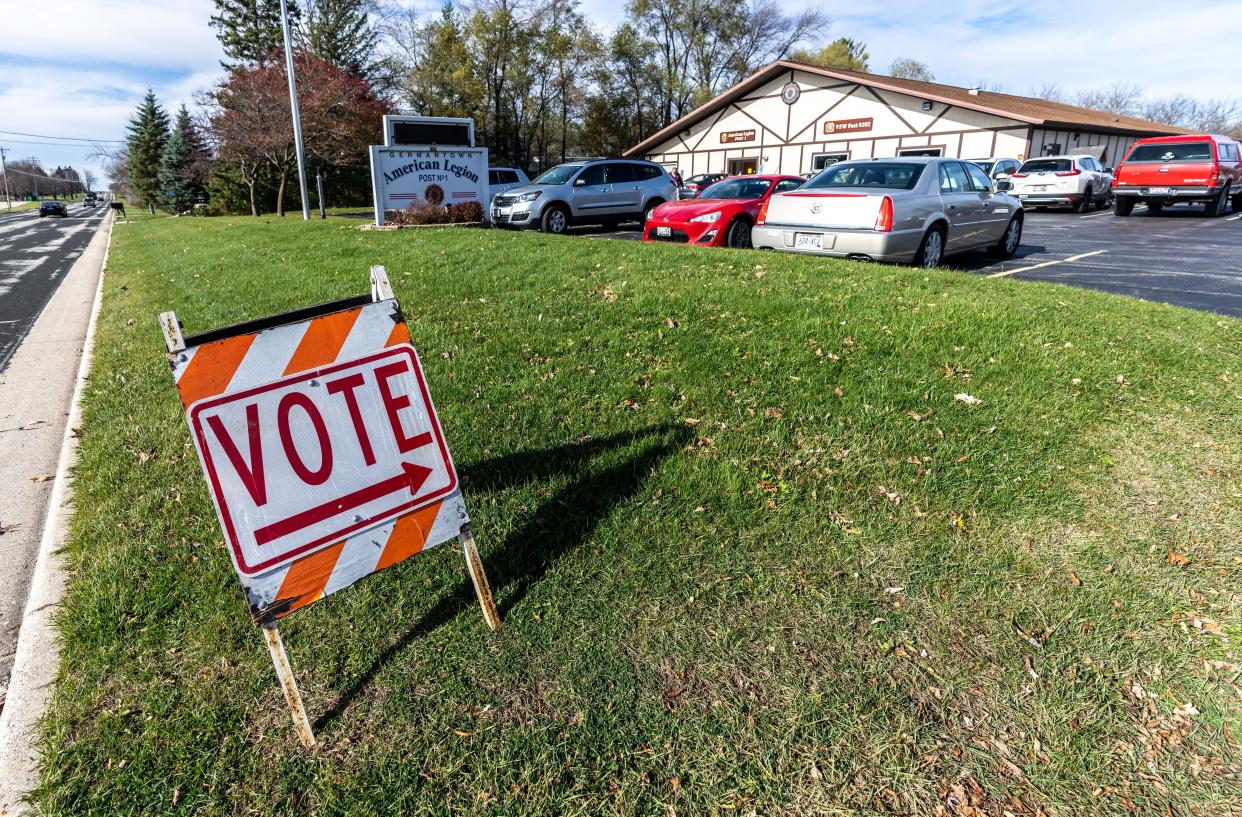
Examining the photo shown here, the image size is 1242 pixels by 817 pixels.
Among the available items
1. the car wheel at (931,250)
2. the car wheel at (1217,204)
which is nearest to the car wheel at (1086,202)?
the car wheel at (1217,204)

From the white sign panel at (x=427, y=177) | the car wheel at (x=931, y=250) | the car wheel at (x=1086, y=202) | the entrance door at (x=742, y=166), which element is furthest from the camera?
the entrance door at (x=742, y=166)

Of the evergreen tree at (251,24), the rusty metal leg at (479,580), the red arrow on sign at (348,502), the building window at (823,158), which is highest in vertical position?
the evergreen tree at (251,24)

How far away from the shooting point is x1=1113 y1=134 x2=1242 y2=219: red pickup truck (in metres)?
19.9

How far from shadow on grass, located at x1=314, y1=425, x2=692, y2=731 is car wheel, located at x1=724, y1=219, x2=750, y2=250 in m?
7.84

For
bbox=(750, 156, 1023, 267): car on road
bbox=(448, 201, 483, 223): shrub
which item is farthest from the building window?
bbox=(750, 156, 1023, 267): car on road

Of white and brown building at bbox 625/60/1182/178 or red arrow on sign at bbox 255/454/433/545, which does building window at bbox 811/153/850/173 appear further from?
red arrow on sign at bbox 255/454/433/545

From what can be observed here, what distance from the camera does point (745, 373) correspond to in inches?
191

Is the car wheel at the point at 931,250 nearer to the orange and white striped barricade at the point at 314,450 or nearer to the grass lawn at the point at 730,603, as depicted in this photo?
the grass lawn at the point at 730,603

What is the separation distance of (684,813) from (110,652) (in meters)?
2.21

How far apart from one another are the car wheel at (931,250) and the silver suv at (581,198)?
8097mm

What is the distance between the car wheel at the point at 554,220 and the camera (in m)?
15.6

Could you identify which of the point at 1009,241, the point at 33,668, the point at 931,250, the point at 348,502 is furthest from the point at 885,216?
the point at 33,668

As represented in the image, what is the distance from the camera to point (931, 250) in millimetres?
9141

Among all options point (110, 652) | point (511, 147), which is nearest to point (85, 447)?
point (110, 652)
